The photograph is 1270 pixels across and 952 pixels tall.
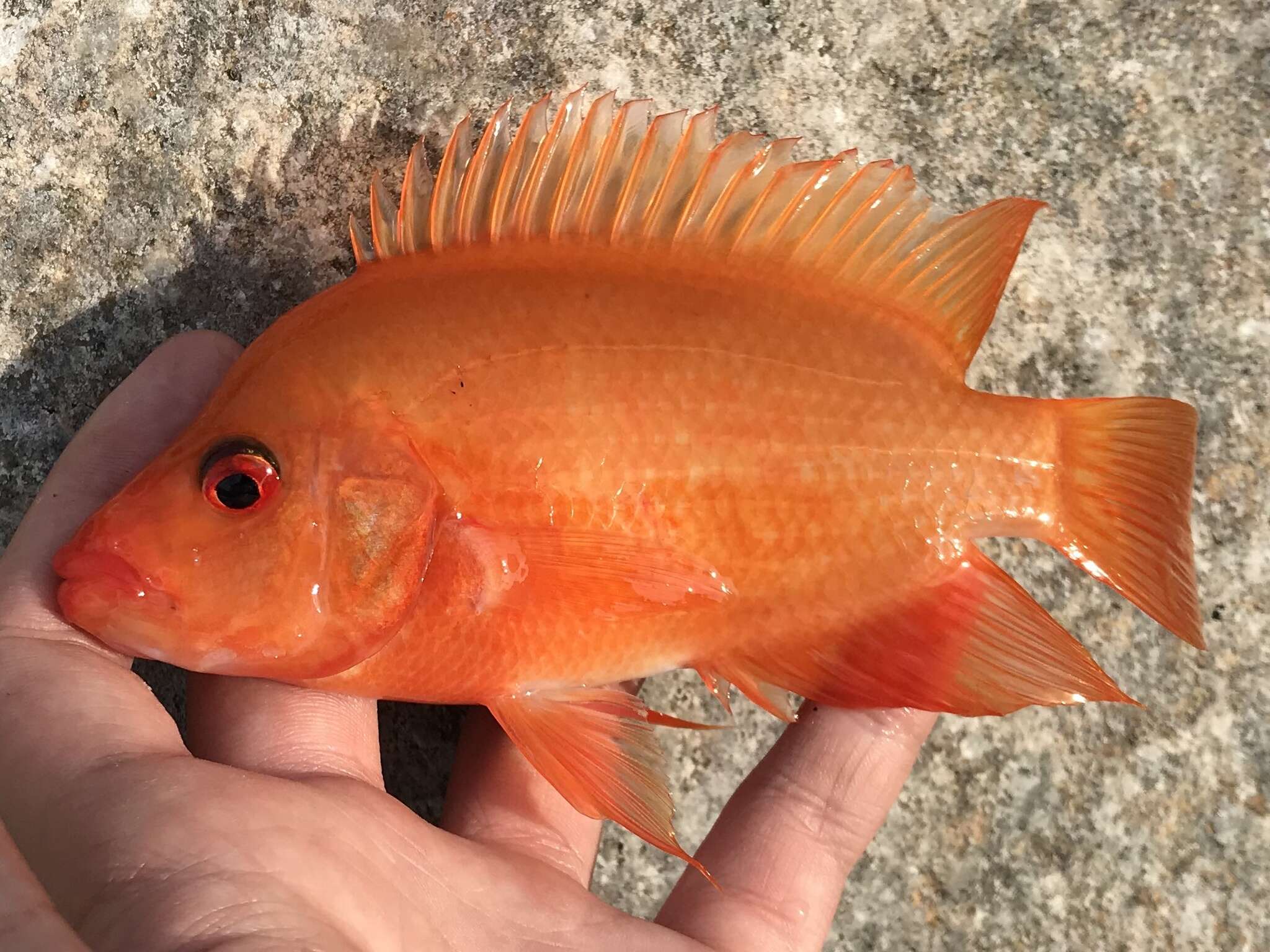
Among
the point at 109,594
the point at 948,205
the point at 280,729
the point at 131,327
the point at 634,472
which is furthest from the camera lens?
the point at 948,205

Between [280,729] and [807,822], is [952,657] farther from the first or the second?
[280,729]

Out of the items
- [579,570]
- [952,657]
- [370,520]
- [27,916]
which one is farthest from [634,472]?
[27,916]

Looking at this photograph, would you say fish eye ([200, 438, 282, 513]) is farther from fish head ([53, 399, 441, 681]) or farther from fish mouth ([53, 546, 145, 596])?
fish mouth ([53, 546, 145, 596])

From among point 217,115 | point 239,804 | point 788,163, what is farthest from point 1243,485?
point 217,115

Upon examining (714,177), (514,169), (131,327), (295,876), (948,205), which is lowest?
(295,876)

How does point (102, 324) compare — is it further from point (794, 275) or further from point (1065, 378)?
point (1065, 378)

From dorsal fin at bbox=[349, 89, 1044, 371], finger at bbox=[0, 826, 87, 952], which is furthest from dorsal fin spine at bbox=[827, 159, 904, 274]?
finger at bbox=[0, 826, 87, 952]
